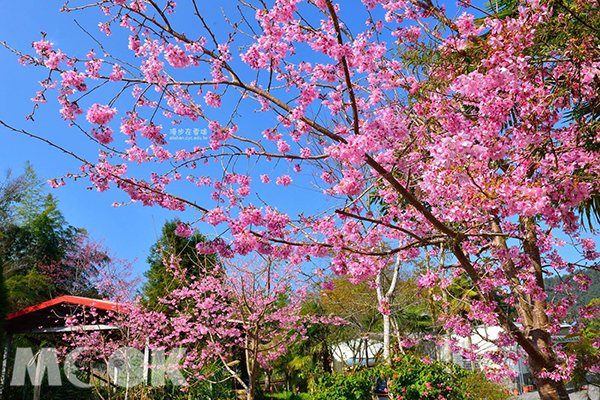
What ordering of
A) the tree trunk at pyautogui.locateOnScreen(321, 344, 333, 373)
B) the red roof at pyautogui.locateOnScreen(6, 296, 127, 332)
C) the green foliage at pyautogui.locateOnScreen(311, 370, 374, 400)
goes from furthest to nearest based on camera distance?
the tree trunk at pyautogui.locateOnScreen(321, 344, 333, 373), the red roof at pyautogui.locateOnScreen(6, 296, 127, 332), the green foliage at pyautogui.locateOnScreen(311, 370, 374, 400)

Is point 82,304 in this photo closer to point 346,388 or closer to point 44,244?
point 346,388

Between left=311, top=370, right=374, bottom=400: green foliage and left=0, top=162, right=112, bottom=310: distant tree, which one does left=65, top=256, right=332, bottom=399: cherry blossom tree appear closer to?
left=311, top=370, right=374, bottom=400: green foliage

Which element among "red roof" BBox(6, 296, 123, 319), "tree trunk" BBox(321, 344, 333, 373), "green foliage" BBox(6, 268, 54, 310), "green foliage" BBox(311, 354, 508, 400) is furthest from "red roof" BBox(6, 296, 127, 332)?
"tree trunk" BBox(321, 344, 333, 373)

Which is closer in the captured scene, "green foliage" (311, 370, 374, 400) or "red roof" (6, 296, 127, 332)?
"green foliage" (311, 370, 374, 400)

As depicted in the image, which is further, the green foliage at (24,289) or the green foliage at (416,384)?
the green foliage at (24,289)

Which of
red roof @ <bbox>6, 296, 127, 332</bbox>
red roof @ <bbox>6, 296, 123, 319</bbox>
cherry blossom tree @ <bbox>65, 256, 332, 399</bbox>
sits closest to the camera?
cherry blossom tree @ <bbox>65, 256, 332, 399</bbox>

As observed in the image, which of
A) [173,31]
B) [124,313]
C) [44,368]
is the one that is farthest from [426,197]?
[44,368]

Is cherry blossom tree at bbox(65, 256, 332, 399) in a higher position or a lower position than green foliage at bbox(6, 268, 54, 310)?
lower

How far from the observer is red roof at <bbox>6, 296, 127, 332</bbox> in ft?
33.5

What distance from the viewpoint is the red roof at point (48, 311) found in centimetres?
1022

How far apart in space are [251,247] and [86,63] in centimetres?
204

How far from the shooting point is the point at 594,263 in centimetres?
469

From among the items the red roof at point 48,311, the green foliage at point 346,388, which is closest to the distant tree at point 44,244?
the red roof at point 48,311

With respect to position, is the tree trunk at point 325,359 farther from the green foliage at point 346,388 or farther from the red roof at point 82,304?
Result: the red roof at point 82,304
